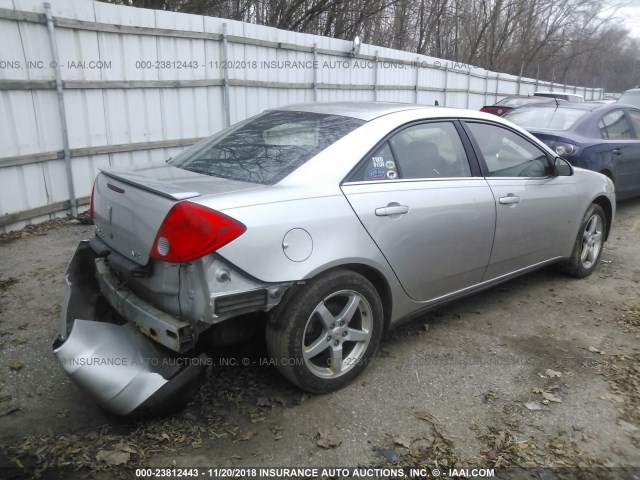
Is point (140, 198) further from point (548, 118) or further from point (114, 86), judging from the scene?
point (548, 118)

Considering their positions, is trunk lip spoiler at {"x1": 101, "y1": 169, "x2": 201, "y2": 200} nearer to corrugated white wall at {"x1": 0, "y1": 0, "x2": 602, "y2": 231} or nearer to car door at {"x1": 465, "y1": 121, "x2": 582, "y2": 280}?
car door at {"x1": 465, "y1": 121, "x2": 582, "y2": 280}

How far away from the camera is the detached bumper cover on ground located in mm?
2463

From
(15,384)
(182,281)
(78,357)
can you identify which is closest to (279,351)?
(182,281)

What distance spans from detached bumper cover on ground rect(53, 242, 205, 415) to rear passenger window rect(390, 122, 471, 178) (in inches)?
67.1

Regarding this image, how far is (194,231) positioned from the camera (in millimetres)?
2383

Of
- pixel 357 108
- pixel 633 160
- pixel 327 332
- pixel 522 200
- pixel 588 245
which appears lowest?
pixel 588 245

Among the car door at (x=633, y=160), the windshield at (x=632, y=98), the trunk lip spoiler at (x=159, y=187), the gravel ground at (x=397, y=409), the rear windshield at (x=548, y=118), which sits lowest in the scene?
the gravel ground at (x=397, y=409)

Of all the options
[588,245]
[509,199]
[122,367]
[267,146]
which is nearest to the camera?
[122,367]

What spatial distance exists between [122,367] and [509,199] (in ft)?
9.11


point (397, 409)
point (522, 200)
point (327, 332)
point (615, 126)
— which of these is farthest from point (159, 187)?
point (615, 126)

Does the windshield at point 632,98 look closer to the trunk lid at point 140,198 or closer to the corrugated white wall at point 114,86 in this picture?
the corrugated white wall at point 114,86

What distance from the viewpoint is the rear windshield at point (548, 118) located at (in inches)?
269

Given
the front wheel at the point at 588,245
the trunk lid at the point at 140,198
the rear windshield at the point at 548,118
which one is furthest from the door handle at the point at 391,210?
the rear windshield at the point at 548,118

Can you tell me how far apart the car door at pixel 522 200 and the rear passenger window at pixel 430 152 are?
0.65 ft
